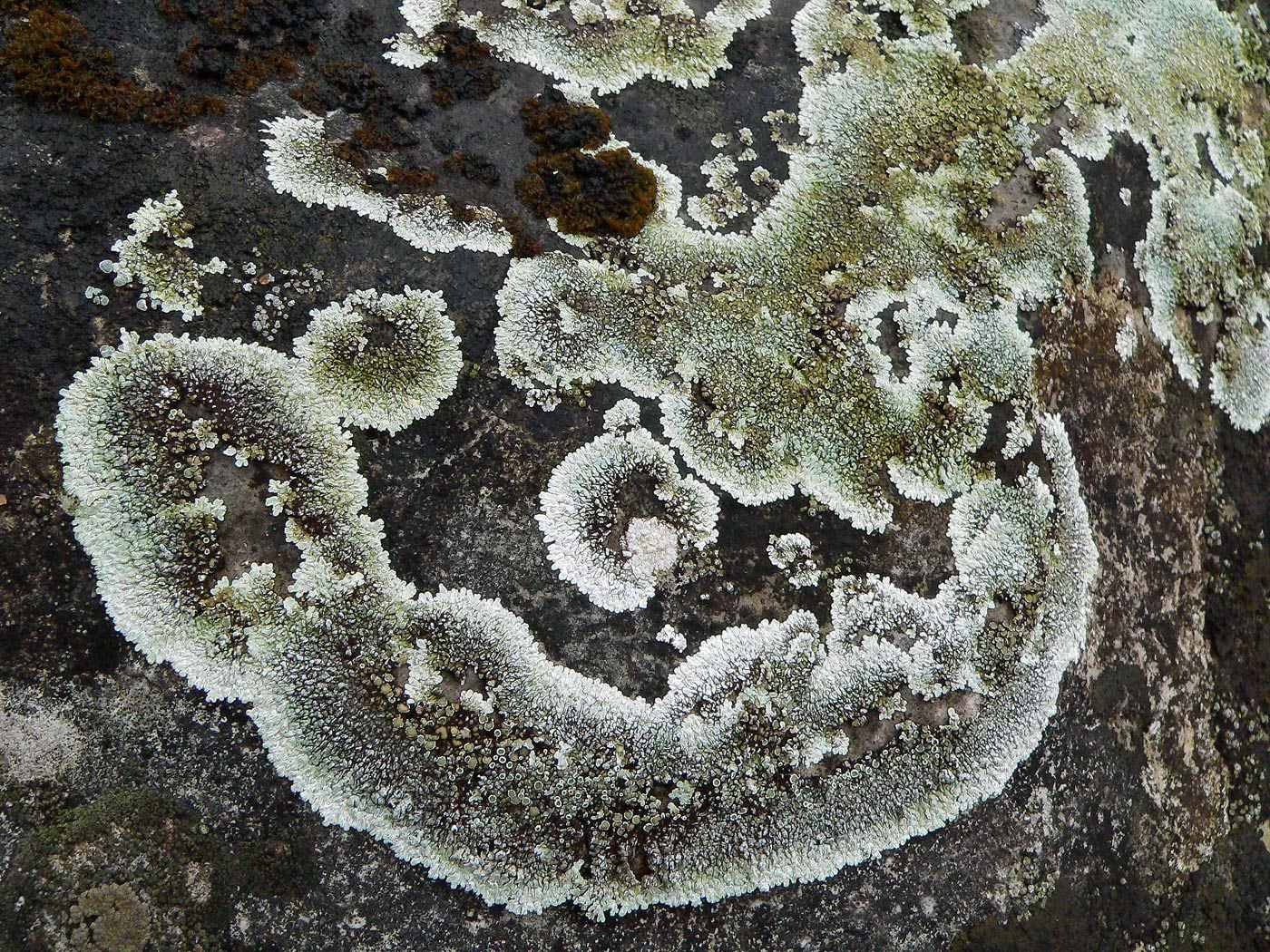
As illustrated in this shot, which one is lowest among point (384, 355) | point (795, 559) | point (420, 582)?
point (420, 582)

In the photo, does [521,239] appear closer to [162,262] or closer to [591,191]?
[591,191]

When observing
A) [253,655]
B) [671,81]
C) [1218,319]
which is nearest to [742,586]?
[253,655]

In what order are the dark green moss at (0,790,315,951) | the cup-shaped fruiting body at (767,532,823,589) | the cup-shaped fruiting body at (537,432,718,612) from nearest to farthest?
the dark green moss at (0,790,315,951) < the cup-shaped fruiting body at (537,432,718,612) < the cup-shaped fruiting body at (767,532,823,589)

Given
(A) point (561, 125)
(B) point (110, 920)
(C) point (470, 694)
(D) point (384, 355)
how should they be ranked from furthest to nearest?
(A) point (561, 125), (D) point (384, 355), (C) point (470, 694), (B) point (110, 920)

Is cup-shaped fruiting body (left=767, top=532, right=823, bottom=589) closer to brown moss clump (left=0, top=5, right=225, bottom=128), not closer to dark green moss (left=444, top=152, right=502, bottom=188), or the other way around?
dark green moss (left=444, top=152, right=502, bottom=188)

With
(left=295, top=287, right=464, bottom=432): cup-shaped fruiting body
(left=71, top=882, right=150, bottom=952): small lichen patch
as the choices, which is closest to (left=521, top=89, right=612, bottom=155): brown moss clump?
(left=295, top=287, right=464, bottom=432): cup-shaped fruiting body

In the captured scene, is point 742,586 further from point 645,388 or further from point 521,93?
point 521,93

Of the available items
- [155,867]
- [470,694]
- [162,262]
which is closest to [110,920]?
[155,867]

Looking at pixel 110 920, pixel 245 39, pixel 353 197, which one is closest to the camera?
pixel 110 920
